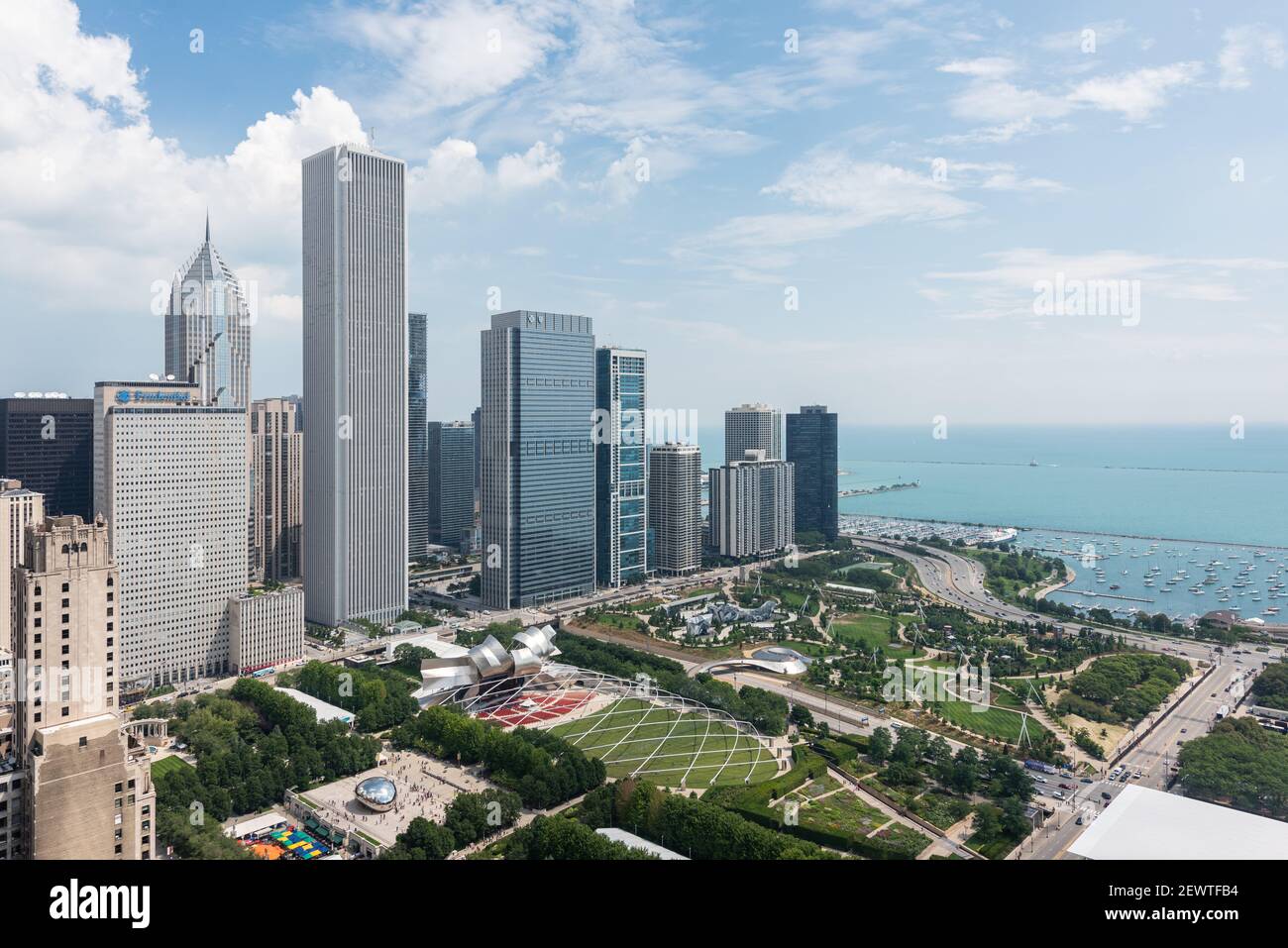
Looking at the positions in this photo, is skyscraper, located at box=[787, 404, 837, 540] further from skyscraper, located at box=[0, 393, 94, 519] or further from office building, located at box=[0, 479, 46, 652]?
office building, located at box=[0, 479, 46, 652]

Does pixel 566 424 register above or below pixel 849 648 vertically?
above

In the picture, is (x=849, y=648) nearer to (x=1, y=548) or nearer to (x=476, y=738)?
(x=476, y=738)

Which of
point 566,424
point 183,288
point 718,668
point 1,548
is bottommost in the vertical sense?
point 718,668

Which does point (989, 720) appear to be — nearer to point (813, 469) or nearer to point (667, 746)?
point (667, 746)

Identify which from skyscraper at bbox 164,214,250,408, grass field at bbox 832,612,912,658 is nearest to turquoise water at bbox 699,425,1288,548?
grass field at bbox 832,612,912,658

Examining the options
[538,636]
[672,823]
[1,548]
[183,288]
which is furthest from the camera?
[183,288]
